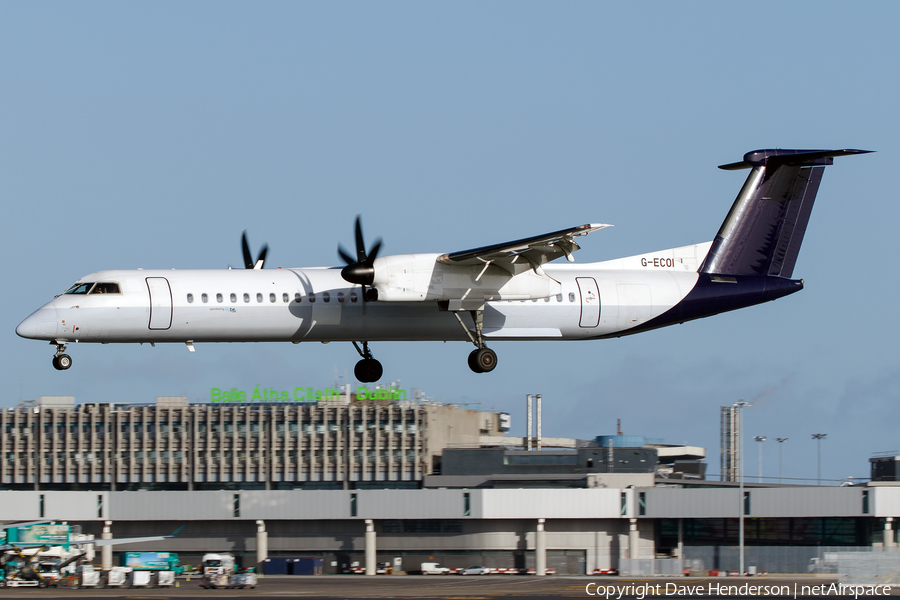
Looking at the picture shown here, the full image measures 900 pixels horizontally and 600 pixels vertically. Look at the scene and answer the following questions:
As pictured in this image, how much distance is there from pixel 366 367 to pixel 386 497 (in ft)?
72.6

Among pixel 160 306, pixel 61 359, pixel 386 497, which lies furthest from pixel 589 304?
pixel 386 497

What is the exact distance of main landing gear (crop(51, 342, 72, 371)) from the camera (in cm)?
2638

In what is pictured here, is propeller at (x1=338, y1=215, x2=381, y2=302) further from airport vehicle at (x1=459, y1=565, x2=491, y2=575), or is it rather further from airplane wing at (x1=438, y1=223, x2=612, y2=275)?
airport vehicle at (x1=459, y1=565, x2=491, y2=575)

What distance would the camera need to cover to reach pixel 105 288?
26.8 metres

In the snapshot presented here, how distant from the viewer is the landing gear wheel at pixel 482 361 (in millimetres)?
29266

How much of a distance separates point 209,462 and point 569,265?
3711cm

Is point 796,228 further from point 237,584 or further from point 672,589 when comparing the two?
point 237,584

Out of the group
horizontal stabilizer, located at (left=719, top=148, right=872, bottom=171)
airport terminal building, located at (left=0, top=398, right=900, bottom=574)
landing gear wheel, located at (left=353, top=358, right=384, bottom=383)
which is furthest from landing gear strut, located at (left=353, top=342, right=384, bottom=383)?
airport terminal building, located at (left=0, top=398, right=900, bottom=574)

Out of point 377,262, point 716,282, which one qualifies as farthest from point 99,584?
point 716,282

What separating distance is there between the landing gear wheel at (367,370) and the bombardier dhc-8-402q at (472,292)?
38mm

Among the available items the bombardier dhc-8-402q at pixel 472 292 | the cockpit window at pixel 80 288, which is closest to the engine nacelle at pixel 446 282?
the bombardier dhc-8-402q at pixel 472 292

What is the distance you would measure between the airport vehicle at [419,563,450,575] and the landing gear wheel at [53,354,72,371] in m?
26.2

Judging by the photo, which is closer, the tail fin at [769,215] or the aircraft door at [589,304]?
the aircraft door at [589,304]

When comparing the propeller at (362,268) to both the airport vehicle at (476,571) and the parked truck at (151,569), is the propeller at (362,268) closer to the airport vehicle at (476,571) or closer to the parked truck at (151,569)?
the parked truck at (151,569)
